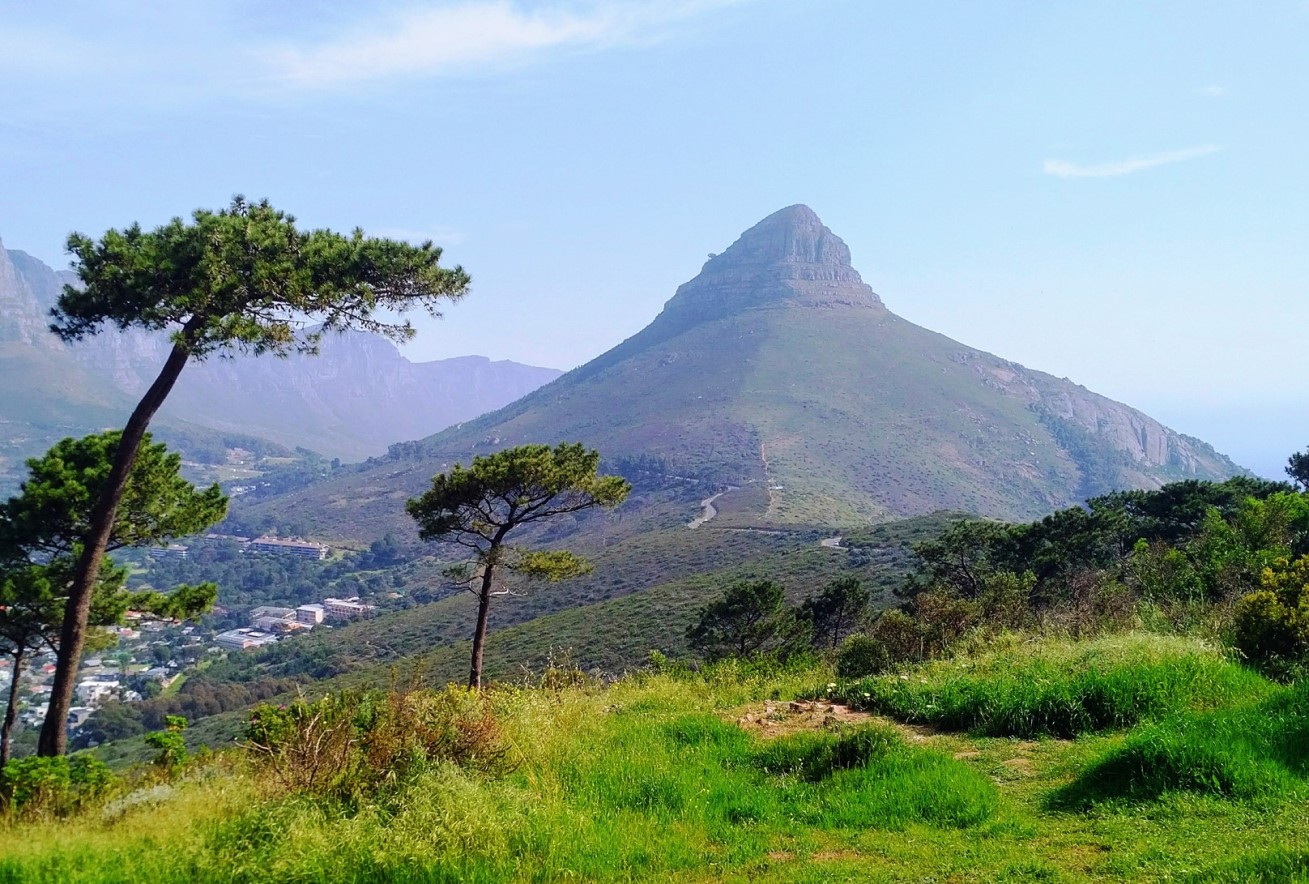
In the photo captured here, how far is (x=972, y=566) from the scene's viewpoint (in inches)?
1309

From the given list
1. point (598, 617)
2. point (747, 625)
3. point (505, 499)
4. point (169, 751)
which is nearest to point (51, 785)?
point (169, 751)

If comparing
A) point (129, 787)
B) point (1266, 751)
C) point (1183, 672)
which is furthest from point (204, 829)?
point (1183, 672)

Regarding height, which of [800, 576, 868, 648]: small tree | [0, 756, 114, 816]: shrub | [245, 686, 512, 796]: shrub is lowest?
[800, 576, 868, 648]: small tree

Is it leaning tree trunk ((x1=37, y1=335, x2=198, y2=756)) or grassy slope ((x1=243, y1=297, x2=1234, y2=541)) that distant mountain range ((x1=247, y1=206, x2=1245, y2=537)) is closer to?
grassy slope ((x1=243, y1=297, x2=1234, y2=541))

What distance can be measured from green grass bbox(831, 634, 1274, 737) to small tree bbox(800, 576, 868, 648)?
2668 cm

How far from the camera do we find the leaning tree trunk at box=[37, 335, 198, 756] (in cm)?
984

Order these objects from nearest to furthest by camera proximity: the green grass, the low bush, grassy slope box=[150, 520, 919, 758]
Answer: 1. the low bush
2. the green grass
3. grassy slope box=[150, 520, 919, 758]

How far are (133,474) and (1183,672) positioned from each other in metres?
16.4

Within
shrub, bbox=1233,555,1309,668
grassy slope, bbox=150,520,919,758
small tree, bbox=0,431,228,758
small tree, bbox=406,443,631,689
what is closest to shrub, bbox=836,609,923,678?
shrub, bbox=1233,555,1309,668

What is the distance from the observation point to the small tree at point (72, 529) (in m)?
14.5

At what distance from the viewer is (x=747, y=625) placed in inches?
1201

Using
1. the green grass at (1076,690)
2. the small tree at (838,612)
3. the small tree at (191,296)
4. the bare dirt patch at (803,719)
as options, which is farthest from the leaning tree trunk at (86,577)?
the small tree at (838,612)

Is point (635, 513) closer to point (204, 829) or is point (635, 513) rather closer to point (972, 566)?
point (972, 566)

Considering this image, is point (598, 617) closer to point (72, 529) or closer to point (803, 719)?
point (72, 529)
